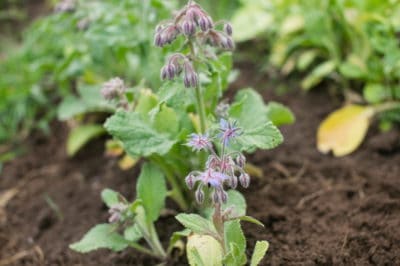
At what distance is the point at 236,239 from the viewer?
2.09m

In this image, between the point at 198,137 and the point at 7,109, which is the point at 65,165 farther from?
the point at 198,137

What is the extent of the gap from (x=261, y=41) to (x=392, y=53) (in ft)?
4.68

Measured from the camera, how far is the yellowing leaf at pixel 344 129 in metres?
3.09

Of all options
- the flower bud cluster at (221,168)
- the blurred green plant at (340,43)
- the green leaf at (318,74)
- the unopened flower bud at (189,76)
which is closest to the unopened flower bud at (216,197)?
the flower bud cluster at (221,168)

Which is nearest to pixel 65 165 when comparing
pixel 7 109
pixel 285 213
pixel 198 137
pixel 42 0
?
pixel 7 109

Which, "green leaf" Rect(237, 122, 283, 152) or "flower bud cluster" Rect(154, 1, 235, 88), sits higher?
"flower bud cluster" Rect(154, 1, 235, 88)

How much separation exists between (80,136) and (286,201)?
4.70ft

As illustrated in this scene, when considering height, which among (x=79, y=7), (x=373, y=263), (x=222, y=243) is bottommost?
(x=373, y=263)

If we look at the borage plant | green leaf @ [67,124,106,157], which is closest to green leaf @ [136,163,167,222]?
the borage plant

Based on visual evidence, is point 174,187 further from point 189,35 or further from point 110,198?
point 189,35

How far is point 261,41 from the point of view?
14.0 feet

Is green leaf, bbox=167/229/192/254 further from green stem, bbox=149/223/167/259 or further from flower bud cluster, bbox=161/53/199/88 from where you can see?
flower bud cluster, bbox=161/53/199/88

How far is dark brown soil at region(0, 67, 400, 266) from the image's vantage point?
7.60ft

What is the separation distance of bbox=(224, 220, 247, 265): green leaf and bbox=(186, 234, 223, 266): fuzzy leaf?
47mm
